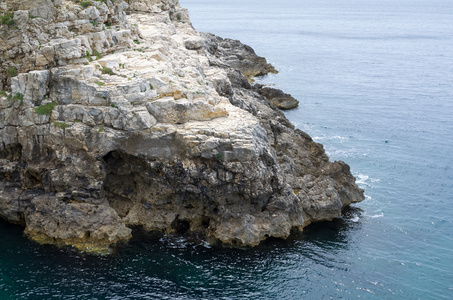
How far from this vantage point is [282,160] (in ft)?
162

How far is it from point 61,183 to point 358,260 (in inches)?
1027

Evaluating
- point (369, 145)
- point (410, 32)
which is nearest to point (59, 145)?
point (369, 145)

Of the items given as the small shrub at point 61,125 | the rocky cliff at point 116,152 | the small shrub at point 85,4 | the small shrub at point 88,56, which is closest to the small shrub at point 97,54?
the rocky cliff at point 116,152

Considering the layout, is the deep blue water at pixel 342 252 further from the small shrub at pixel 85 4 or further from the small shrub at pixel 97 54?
the small shrub at pixel 85 4

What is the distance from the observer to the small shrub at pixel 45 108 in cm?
4309

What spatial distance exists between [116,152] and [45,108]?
24.0 ft

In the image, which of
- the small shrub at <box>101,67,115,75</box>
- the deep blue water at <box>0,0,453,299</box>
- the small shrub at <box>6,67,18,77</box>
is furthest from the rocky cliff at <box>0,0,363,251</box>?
the deep blue water at <box>0,0,453,299</box>

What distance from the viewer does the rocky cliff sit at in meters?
41.6

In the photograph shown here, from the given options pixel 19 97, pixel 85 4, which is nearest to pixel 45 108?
pixel 19 97

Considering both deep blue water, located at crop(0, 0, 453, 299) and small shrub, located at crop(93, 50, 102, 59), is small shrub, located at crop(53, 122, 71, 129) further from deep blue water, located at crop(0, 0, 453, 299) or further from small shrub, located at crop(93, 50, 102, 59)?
deep blue water, located at crop(0, 0, 453, 299)

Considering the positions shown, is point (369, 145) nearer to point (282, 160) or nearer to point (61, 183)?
point (282, 160)

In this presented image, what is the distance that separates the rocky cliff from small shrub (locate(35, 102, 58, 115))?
0.11 meters

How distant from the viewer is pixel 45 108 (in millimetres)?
43281

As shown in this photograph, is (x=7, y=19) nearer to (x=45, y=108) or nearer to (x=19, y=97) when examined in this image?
(x=19, y=97)
